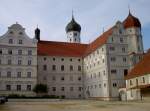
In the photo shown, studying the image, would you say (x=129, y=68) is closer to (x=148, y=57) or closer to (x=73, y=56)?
(x=148, y=57)

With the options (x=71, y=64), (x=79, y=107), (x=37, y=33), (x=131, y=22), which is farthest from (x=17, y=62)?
(x=79, y=107)

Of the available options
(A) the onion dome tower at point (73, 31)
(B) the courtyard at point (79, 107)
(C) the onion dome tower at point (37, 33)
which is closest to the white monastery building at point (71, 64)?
(C) the onion dome tower at point (37, 33)

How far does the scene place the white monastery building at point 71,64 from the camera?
55906 millimetres

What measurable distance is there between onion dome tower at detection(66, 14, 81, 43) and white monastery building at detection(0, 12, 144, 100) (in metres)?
19.9

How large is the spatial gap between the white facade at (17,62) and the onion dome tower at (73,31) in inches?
1066

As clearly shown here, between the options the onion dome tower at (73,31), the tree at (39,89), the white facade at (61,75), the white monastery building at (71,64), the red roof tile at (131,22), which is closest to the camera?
the tree at (39,89)

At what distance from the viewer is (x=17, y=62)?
2290 inches

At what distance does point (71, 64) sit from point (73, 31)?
22.1 metres

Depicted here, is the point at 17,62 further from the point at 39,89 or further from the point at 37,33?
the point at 37,33

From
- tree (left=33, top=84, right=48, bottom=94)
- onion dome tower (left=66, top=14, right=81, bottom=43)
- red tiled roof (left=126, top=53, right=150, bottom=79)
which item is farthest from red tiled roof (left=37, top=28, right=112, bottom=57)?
red tiled roof (left=126, top=53, right=150, bottom=79)

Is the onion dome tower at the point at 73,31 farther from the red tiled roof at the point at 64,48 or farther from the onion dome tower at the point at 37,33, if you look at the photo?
Result: the onion dome tower at the point at 37,33

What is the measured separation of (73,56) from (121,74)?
1533 cm

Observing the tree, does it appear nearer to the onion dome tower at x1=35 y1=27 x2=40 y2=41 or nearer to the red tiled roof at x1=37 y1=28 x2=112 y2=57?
the red tiled roof at x1=37 y1=28 x2=112 y2=57

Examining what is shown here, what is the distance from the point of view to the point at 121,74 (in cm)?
5588
